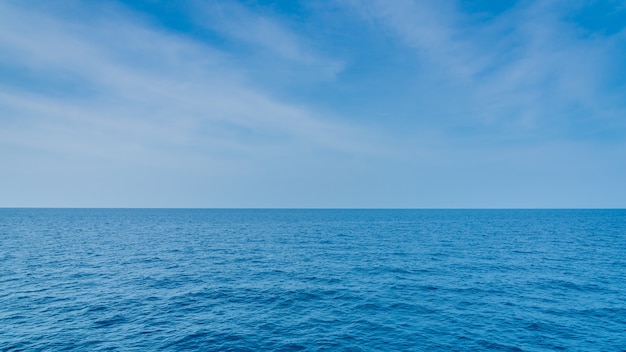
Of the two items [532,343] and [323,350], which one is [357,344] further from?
[532,343]

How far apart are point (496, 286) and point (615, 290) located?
1313 centimetres

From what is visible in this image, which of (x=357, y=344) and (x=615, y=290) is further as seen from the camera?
(x=615, y=290)

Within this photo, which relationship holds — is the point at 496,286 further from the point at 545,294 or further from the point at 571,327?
the point at 571,327

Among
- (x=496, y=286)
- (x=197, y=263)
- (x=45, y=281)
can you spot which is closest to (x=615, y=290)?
(x=496, y=286)

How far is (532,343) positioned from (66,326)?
3747cm

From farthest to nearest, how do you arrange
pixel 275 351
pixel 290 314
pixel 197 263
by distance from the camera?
pixel 197 263
pixel 290 314
pixel 275 351

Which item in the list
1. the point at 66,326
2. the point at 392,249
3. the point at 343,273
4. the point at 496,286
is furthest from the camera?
the point at 392,249

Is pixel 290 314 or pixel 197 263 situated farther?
pixel 197 263

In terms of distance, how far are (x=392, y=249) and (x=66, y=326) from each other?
57.4 meters

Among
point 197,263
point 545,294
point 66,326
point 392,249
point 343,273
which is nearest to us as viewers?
point 66,326

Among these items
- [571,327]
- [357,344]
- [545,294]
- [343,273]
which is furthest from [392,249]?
[357,344]

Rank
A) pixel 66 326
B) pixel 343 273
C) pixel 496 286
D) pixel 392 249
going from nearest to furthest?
1. pixel 66 326
2. pixel 496 286
3. pixel 343 273
4. pixel 392 249

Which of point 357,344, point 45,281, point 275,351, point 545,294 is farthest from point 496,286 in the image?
point 45,281

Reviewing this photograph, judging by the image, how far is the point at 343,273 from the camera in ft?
160
